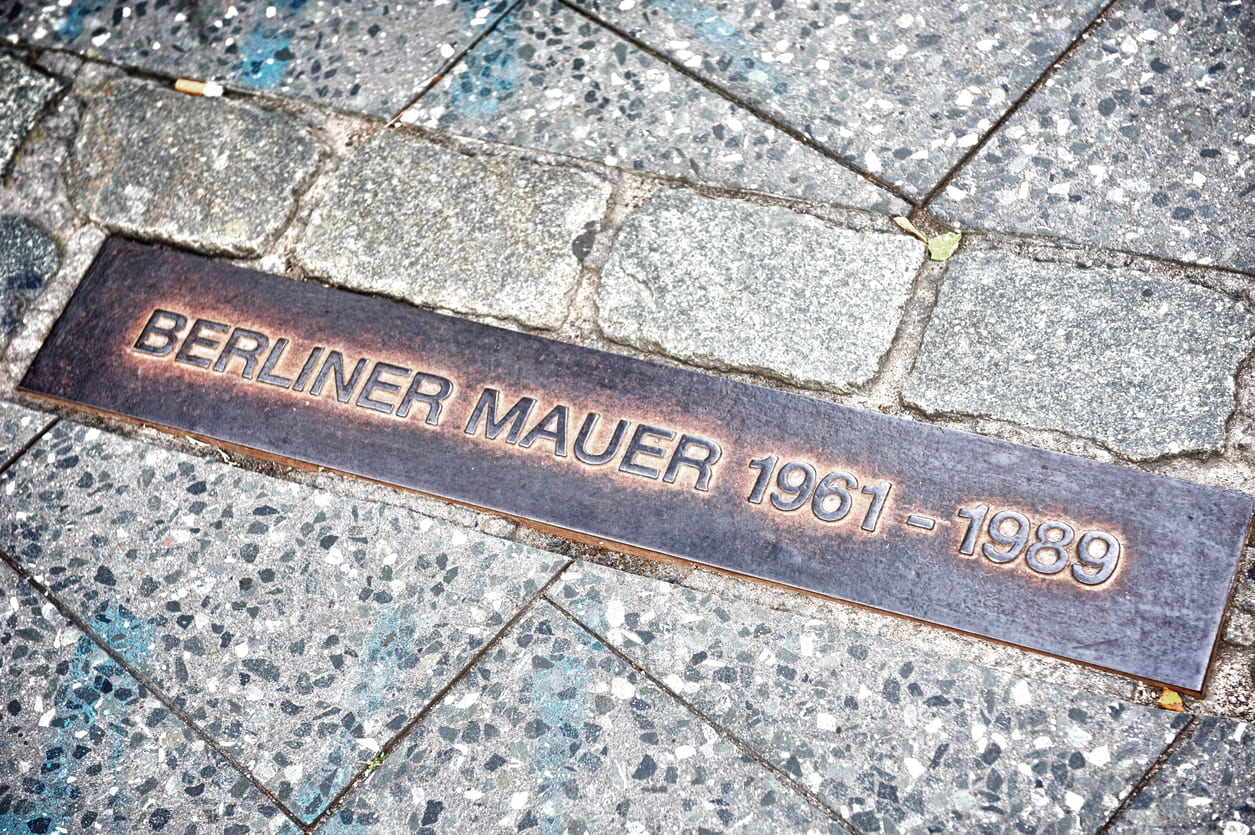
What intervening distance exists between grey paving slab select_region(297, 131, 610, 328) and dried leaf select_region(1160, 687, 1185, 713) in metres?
1.20

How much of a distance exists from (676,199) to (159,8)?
1389 millimetres

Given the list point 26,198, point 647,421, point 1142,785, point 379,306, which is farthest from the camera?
point 26,198

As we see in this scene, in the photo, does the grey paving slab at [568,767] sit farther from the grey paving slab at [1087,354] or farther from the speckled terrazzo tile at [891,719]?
the grey paving slab at [1087,354]

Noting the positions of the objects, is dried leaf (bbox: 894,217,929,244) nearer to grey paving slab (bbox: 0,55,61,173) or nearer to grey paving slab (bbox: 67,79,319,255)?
grey paving slab (bbox: 67,79,319,255)

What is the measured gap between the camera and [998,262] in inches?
67.2

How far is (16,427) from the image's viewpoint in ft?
5.81

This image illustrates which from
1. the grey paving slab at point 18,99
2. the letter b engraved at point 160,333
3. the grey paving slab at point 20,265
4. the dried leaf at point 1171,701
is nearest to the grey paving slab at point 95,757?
the letter b engraved at point 160,333

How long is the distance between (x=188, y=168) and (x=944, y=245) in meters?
1.59

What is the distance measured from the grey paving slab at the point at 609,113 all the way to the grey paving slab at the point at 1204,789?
105 centimetres

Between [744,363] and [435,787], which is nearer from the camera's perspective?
[435,787]

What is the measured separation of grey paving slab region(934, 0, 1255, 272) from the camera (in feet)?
5.59

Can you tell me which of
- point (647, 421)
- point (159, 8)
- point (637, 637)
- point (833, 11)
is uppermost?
point (833, 11)

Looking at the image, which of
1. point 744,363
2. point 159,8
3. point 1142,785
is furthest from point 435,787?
point 159,8

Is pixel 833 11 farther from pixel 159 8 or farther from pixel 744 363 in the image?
pixel 159 8
